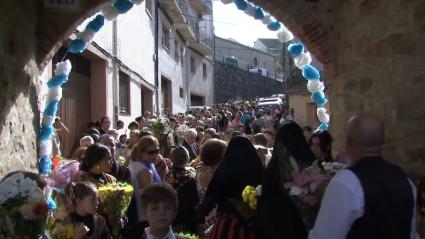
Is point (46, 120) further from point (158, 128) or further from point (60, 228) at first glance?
point (60, 228)

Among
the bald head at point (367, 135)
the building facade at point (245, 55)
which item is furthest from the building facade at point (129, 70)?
the building facade at point (245, 55)

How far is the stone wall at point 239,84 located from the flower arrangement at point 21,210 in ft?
125

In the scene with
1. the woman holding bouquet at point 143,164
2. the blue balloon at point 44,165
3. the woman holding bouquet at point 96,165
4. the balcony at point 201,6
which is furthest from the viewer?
the balcony at point 201,6

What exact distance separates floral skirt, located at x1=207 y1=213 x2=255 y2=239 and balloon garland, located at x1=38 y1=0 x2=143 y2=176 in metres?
2.71

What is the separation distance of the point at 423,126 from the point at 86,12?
3.88 meters

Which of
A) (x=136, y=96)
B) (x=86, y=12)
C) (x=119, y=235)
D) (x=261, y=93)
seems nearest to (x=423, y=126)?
(x=119, y=235)

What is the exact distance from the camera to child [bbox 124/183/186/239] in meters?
3.25

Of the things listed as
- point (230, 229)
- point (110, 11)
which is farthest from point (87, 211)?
point (110, 11)

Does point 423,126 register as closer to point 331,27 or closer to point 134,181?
point 331,27

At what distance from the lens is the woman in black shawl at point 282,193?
11.2ft

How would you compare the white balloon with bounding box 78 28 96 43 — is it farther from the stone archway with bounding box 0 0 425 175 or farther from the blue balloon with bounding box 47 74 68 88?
the blue balloon with bounding box 47 74 68 88

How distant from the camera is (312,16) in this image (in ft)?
21.5

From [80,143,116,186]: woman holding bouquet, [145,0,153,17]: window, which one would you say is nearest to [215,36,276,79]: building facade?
[145,0,153,17]: window

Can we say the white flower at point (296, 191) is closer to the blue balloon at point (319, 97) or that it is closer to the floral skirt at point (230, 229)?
the floral skirt at point (230, 229)
